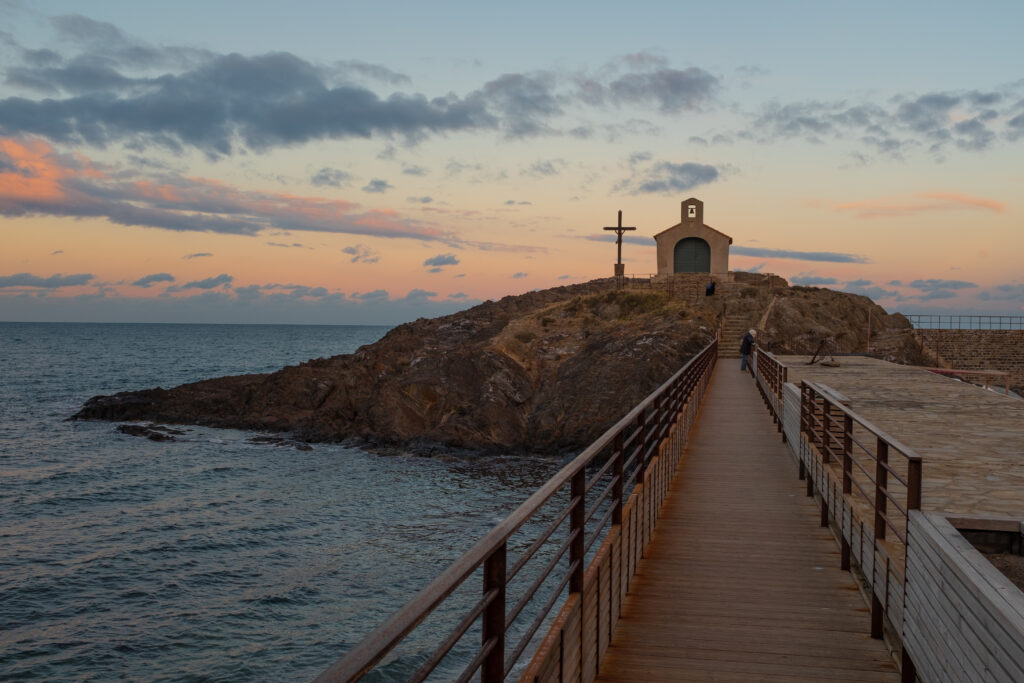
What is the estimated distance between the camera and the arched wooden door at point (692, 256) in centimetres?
5331

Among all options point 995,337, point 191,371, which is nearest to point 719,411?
point 995,337

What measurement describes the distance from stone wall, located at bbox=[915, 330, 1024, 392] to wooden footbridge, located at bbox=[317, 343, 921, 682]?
4127cm

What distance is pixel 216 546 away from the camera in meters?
17.9

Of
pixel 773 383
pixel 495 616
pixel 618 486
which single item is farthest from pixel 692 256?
pixel 495 616

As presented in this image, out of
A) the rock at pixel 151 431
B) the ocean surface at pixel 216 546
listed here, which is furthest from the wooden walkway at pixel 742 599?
the rock at pixel 151 431

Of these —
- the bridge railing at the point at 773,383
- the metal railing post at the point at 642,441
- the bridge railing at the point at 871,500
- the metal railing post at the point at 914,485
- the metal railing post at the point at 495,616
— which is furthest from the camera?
the bridge railing at the point at 773,383

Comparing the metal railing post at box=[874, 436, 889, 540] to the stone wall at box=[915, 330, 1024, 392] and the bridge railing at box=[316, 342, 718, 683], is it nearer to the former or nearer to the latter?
the bridge railing at box=[316, 342, 718, 683]

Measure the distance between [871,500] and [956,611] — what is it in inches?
109

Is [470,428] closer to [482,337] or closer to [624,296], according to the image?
[482,337]

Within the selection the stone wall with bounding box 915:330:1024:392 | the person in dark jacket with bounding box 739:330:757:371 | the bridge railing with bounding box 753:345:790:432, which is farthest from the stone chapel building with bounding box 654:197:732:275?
the bridge railing with bounding box 753:345:790:432

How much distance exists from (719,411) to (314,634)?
34.3 feet

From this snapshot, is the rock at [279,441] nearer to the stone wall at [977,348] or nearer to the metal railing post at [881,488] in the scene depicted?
the metal railing post at [881,488]

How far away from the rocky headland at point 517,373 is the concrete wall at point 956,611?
85.6 feet

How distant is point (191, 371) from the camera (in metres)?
75.6
